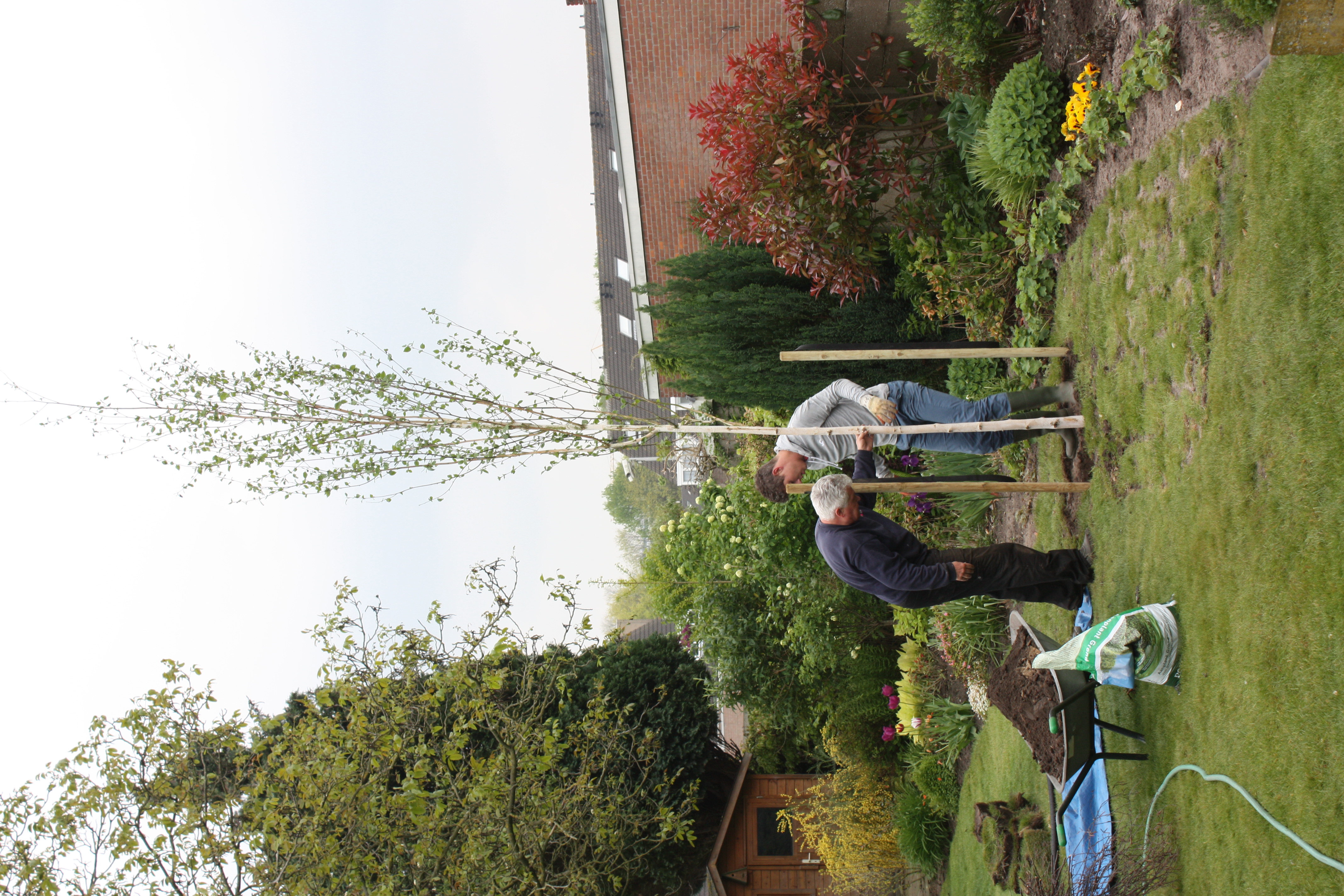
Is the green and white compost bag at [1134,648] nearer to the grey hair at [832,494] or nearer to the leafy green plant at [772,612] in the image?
the grey hair at [832,494]

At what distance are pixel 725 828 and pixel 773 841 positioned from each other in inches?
36.5

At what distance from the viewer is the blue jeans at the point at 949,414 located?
20.9ft

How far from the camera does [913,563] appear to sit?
5.92 meters

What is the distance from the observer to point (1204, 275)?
16.1 feet

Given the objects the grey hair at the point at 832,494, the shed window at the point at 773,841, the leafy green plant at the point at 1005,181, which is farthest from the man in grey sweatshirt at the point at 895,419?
the shed window at the point at 773,841

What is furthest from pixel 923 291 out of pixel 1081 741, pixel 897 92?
pixel 1081 741

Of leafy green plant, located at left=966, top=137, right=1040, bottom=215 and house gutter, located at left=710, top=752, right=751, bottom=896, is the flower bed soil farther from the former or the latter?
house gutter, located at left=710, top=752, right=751, bottom=896

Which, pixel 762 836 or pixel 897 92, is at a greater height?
pixel 897 92

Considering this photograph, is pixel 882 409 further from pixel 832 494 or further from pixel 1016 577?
pixel 1016 577

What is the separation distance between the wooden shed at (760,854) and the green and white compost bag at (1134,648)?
10126 millimetres

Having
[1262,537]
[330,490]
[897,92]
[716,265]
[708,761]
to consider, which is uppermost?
[897,92]

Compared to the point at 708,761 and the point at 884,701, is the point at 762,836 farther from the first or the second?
the point at 884,701

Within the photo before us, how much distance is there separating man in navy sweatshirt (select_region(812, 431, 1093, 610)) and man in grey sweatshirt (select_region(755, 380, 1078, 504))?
45cm

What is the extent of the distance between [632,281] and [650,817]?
31.4 ft
